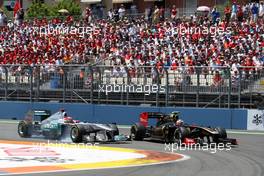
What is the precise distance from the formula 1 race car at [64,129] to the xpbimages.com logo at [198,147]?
152 centimetres

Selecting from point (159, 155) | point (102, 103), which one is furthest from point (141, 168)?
point (102, 103)

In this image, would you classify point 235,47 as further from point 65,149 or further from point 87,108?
point 65,149

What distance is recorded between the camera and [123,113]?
2545 centimetres

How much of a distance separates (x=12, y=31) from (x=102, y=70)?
717 inches

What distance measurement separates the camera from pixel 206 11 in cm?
3678

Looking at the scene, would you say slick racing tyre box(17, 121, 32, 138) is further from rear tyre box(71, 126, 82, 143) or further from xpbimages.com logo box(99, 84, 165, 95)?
xpbimages.com logo box(99, 84, 165, 95)

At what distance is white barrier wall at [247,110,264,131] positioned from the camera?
2294 centimetres

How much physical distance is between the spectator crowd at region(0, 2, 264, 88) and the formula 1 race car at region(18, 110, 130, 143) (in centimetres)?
630

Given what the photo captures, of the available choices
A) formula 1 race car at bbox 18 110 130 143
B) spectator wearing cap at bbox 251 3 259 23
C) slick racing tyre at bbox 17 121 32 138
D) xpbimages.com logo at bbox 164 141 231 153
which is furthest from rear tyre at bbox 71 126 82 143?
spectator wearing cap at bbox 251 3 259 23

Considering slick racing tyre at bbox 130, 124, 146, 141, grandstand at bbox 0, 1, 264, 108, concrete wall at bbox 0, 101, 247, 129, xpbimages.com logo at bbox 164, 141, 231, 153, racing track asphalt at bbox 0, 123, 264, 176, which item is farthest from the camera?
concrete wall at bbox 0, 101, 247, 129

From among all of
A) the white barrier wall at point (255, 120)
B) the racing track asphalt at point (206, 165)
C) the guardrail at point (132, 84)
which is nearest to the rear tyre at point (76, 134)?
the racing track asphalt at point (206, 165)

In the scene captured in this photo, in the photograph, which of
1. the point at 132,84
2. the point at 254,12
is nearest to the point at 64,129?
the point at 132,84

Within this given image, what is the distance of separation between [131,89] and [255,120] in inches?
193

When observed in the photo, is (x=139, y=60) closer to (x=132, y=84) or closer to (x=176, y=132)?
(x=132, y=84)
